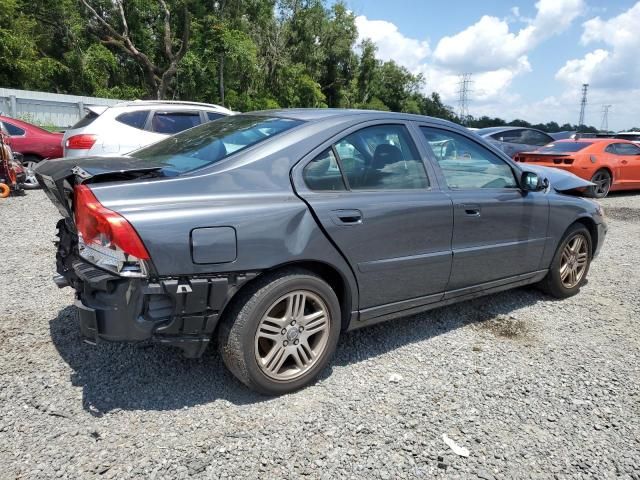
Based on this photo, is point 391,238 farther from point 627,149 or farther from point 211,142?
point 627,149

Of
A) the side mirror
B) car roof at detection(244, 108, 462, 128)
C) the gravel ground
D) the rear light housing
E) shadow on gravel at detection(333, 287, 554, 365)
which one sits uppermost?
car roof at detection(244, 108, 462, 128)

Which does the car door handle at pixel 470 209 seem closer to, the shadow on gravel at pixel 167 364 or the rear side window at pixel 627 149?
the shadow on gravel at pixel 167 364

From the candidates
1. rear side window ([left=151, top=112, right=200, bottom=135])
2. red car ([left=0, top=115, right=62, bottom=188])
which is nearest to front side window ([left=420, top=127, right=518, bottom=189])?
rear side window ([left=151, top=112, right=200, bottom=135])

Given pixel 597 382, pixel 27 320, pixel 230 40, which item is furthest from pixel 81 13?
pixel 597 382

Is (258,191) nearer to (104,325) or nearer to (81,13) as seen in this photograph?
(104,325)

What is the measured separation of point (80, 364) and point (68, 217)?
3.10 ft

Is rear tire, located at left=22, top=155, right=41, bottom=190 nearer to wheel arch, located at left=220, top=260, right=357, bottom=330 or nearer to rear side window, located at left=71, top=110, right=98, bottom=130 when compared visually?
rear side window, located at left=71, top=110, right=98, bottom=130

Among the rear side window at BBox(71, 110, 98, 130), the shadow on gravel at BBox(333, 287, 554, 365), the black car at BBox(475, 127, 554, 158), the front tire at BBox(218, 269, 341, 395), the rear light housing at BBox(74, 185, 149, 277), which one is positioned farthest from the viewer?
the black car at BBox(475, 127, 554, 158)

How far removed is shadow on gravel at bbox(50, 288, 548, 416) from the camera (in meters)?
2.87

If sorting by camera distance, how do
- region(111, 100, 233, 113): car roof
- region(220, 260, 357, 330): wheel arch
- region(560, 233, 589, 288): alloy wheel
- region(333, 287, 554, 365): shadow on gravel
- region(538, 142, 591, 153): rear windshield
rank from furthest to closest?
region(538, 142, 591, 153): rear windshield, region(111, 100, 233, 113): car roof, region(560, 233, 589, 288): alloy wheel, region(333, 287, 554, 365): shadow on gravel, region(220, 260, 357, 330): wheel arch

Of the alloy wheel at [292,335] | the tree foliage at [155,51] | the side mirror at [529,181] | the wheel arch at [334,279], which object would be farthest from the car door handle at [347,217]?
the tree foliage at [155,51]

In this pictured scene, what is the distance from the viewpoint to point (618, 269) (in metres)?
5.94

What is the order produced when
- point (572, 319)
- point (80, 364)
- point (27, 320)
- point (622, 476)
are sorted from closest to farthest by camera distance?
point (622, 476), point (80, 364), point (27, 320), point (572, 319)

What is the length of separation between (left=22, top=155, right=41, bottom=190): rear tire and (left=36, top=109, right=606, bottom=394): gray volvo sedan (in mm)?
7765
